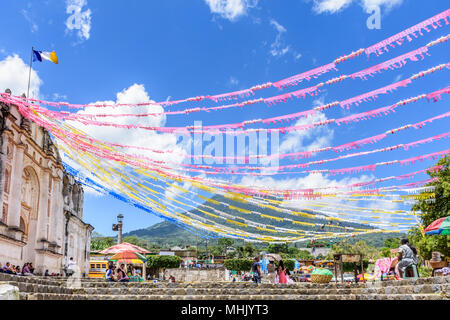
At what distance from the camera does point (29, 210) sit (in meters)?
25.1

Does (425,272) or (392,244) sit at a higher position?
(392,244)

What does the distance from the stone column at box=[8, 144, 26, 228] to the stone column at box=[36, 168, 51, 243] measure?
4378 mm

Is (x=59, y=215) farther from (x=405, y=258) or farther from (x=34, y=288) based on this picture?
(x=405, y=258)

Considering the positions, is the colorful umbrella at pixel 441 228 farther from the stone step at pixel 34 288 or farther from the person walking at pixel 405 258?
the stone step at pixel 34 288

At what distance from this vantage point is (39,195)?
26109 millimetres

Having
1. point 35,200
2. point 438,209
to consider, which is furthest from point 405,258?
point 35,200

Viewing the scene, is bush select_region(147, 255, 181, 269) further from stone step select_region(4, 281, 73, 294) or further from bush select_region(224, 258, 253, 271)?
stone step select_region(4, 281, 73, 294)

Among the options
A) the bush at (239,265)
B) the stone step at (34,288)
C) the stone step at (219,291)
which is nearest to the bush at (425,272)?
the stone step at (219,291)

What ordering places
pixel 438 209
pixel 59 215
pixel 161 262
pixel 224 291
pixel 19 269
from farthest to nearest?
pixel 161 262, pixel 59 215, pixel 438 209, pixel 19 269, pixel 224 291

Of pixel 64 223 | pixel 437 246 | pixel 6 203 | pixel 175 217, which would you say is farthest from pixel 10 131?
pixel 437 246

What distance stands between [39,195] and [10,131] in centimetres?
678

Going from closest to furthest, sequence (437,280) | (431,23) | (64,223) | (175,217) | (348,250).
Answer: (437,280)
(431,23)
(175,217)
(64,223)
(348,250)

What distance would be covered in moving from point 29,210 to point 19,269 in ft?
15.1
